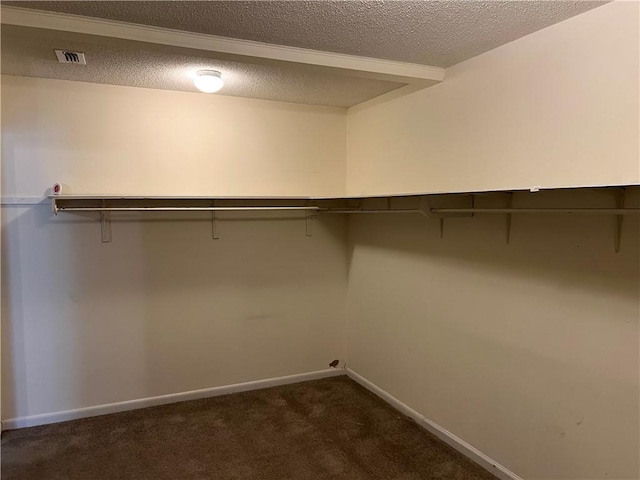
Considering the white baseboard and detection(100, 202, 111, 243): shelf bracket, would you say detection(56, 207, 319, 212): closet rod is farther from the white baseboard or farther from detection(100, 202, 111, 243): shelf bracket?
the white baseboard

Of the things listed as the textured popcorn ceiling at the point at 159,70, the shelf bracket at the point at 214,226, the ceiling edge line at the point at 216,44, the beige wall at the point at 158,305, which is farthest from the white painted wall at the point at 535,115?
the shelf bracket at the point at 214,226

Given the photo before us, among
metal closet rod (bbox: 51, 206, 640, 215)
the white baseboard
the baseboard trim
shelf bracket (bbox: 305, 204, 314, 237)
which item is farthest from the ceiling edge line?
the baseboard trim

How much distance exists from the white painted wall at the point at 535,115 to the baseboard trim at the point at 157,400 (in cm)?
183

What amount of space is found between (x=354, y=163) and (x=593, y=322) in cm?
231

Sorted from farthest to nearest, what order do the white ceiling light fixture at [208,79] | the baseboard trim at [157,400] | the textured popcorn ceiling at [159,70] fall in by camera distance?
1. the baseboard trim at [157,400]
2. the white ceiling light fixture at [208,79]
3. the textured popcorn ceiling at [159,70]

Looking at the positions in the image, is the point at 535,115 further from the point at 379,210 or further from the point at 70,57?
the point at 70,57

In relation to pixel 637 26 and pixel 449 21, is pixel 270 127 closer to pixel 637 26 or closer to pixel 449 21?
pixel 449 21

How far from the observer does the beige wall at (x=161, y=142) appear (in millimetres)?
3092

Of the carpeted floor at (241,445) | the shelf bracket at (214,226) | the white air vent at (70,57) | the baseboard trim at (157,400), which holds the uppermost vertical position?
the white air vent at (70,57)

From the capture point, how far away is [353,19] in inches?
81.7

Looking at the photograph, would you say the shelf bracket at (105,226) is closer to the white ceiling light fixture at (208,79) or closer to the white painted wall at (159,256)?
the white painted wall at (159,256)

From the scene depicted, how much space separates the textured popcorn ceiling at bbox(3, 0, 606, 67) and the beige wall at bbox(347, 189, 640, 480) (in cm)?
85

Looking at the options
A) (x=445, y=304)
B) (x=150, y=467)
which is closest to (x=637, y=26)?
(x=445, y=304)

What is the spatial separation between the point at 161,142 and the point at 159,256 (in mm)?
850
